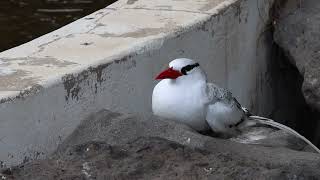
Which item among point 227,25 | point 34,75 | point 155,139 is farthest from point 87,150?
point 227,25

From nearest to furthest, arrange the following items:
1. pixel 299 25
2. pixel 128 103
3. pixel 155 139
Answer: pixel 155 139, pixel 128 103, pixel 299 25

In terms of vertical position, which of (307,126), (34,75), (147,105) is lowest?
(307,126)

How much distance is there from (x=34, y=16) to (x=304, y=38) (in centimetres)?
300

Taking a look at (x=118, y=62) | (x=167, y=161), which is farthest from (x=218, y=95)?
(x=167, y=161)

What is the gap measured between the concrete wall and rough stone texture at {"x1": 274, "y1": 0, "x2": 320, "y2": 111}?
7.3 inches

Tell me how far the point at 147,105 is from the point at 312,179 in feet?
5.32

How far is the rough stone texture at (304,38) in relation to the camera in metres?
5.15

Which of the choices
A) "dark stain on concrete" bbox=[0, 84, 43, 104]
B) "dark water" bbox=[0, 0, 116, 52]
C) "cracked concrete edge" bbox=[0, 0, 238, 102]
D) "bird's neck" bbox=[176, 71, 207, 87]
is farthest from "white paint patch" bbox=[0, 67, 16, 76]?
"dark water" bbox=[0, 0, 116, 52]

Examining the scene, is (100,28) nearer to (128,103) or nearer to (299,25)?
(128,103)

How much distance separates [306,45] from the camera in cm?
547

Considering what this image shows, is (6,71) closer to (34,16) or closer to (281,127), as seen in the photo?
(281,127)

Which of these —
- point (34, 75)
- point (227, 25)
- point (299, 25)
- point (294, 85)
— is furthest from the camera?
point (294, 85)

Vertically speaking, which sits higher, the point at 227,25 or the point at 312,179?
the point at 227,25

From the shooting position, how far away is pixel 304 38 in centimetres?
553
